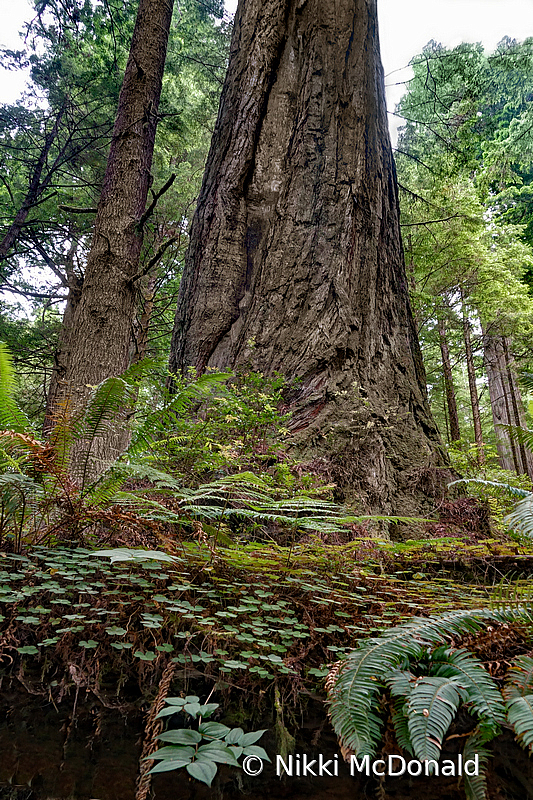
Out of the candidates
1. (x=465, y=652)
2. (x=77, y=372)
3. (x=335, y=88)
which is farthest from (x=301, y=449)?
(x=335, y=88)

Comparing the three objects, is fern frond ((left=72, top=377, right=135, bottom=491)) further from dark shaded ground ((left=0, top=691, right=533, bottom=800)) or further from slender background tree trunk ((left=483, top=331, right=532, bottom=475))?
slender background tree trunk ((left=483, top=331, right=532, bottom=475))

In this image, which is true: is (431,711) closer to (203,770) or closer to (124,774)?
(203,770)

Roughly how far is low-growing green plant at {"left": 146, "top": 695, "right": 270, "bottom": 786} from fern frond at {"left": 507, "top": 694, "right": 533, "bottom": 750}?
1.50 ft

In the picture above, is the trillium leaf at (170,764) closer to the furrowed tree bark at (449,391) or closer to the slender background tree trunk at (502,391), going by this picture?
the furrowed tree bark at (449,391)

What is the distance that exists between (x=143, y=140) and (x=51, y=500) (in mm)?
5533

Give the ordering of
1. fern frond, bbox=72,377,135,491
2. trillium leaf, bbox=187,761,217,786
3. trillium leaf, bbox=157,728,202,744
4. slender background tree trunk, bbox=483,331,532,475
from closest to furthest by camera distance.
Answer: trillium leaf, bbox=187,761,217,786, trillium leaf, bbox=157,728,202,744, fern frond, bbox=72,377,135,491, slender background tree trunk, bbox=483,331,532,475

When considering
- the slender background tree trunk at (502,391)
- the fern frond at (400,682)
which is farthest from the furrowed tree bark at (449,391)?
the fern frond at (400,682)

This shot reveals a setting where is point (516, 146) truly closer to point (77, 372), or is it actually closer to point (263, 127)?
point (263, 127)

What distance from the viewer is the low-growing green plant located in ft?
2.43

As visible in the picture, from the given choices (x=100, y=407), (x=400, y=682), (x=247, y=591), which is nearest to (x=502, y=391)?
(x=247, y=591)

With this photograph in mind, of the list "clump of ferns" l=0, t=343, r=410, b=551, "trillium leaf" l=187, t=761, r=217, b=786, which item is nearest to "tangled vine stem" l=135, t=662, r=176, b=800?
"trillium leaf" l=187, t=761, r=217, b=786

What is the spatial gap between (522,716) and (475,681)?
118 millimetres

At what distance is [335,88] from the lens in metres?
4.26

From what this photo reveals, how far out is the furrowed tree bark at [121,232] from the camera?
4.58 meters
